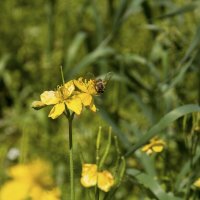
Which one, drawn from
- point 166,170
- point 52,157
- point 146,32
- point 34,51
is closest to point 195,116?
point 166,170

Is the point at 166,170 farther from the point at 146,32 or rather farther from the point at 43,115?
the point at 146,32

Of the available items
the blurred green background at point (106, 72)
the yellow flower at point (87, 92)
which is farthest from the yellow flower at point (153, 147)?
the yellow flower at point (87, 92)

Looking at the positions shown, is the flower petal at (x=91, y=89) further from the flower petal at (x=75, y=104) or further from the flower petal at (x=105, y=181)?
the flower petal at (x=105, y=181)

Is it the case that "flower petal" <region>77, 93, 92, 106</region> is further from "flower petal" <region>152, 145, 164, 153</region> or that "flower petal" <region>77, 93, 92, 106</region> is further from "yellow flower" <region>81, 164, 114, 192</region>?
"flower petal" <region>152, 145, 164, 153</region>

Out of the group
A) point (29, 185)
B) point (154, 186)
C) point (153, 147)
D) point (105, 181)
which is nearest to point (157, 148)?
point (153, 147)

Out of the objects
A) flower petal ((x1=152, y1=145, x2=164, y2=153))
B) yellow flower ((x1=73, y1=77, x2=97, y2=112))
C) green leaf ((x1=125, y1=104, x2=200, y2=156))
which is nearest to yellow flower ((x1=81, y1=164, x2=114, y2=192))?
yellow flower ((x1=73, y1=77, x2=97, y2=112))

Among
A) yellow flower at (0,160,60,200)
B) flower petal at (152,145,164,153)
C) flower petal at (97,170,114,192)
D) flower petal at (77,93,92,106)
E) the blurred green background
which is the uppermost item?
the blurred green background
